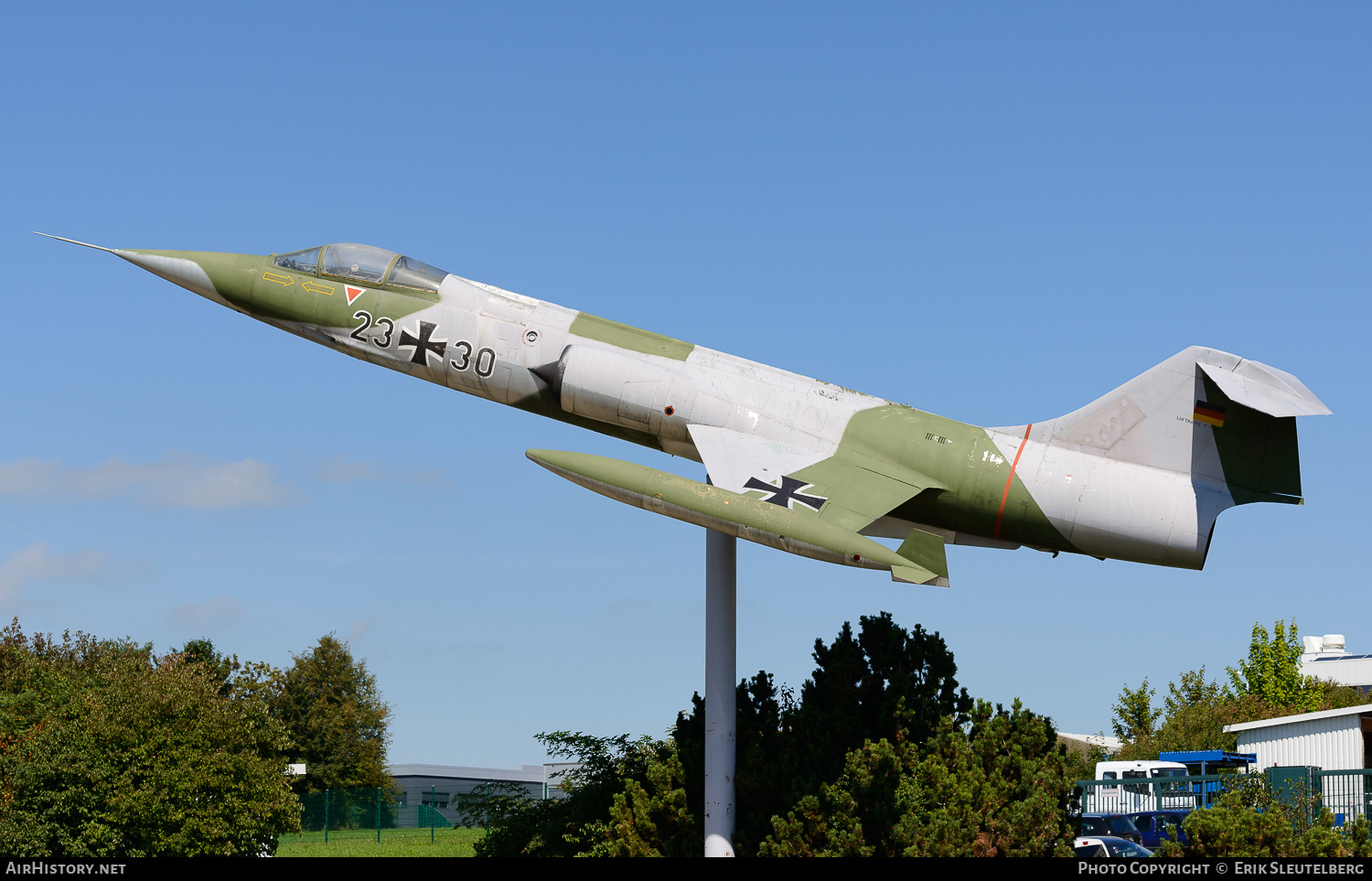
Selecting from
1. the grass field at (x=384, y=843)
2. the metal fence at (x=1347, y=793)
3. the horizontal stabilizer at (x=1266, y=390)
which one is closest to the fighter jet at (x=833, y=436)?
the horizontal stabilizer at (x=1266, y=390)

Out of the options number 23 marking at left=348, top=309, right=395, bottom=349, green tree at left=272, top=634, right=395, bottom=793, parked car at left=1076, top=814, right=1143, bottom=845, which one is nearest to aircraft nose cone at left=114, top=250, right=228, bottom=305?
number 23 marking at left=348, top=309, right=395, bottom=349

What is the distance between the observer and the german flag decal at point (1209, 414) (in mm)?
14633

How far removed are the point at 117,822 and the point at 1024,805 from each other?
49.6ft

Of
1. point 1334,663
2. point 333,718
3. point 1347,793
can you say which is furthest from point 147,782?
point 1334,663

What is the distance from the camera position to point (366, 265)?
17438 mm

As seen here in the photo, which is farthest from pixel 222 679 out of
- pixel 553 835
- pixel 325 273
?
pixel 325 273

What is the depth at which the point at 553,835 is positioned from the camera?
66.0 ft

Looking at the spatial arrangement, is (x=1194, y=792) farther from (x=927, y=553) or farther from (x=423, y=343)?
(x=423, y=343)

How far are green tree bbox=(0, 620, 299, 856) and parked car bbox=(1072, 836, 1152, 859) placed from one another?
14.2 meters

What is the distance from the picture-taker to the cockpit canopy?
56.6ft

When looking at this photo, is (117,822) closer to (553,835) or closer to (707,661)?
(553,835)

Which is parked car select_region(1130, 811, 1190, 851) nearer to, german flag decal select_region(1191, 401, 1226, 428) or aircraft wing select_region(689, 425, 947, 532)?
german flag decal select_region(1191, 401, 1226, 428)

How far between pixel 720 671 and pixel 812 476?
378cm

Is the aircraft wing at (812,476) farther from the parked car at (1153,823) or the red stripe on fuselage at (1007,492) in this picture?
the parked car at (1153,823)
